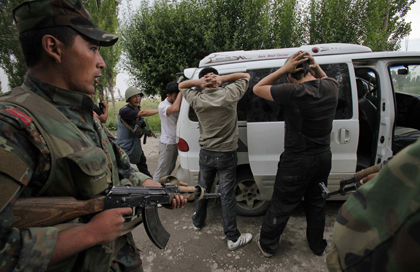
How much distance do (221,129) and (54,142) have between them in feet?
5.43

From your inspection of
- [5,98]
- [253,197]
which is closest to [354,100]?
[253,197]

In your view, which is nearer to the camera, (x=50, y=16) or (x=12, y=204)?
(x=12, y=204)

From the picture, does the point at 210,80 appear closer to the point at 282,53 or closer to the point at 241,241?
the point at 282,53

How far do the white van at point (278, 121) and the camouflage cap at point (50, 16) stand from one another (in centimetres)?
181

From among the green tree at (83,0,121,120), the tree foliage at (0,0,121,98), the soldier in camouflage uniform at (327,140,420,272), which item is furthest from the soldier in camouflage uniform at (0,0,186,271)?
the green tree at (83,0,121,120)

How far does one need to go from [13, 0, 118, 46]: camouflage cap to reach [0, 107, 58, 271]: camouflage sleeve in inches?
15.3

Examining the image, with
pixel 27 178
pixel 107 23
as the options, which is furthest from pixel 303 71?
pixel 107 23

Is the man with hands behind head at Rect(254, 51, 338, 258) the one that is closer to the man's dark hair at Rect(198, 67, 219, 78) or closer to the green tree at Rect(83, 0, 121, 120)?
the man's dark hair at Rect(198, 67, 219, 78)

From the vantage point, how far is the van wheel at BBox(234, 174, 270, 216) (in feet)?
9.22

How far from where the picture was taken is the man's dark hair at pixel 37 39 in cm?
88

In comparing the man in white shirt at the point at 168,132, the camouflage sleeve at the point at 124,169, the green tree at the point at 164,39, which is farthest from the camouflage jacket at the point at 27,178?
the green tree at the point at 164,39

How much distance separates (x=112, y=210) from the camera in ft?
3.11

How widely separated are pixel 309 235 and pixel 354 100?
1.54m

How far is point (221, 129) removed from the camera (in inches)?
91.0
